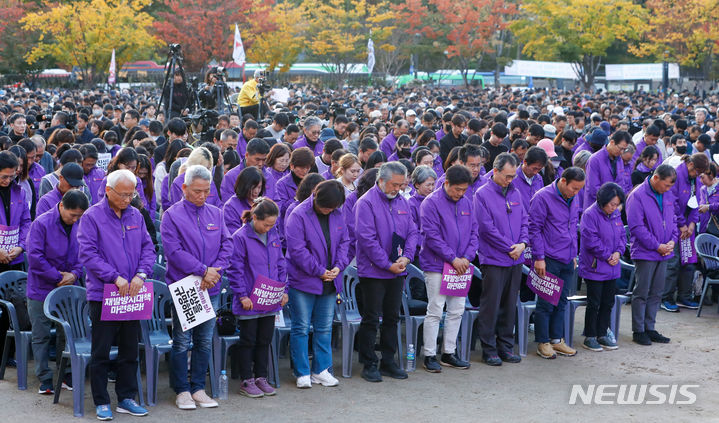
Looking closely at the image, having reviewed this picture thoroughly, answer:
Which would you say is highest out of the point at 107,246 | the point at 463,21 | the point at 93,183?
Result: the point at 463,21

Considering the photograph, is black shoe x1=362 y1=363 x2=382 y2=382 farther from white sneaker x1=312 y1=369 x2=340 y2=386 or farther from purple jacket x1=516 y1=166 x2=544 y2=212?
purple jacket x1=516 y1=166 x2=544 y2=212

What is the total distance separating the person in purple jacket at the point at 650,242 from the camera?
8320 mm

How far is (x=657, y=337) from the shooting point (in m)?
8.52

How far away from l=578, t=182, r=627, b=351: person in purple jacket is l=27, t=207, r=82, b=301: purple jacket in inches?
180

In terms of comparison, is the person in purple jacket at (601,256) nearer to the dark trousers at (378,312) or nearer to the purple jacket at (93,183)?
the dark trousers at (378,312)

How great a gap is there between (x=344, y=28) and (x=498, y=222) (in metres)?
41.1

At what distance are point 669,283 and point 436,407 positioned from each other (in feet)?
14.5

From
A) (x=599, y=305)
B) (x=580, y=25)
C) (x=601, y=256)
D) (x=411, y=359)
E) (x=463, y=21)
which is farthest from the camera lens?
(x=463, y=21)

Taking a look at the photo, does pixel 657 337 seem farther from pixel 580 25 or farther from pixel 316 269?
pixel 580 25

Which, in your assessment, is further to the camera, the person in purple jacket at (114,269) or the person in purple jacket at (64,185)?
the person in purple jacket at (64,185)

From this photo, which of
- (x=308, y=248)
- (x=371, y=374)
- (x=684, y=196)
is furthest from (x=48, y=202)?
(x=684, y=196)

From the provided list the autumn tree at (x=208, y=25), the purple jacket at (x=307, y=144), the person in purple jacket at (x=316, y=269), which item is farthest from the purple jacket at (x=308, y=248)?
the autumn tree at (x=208, y=25)

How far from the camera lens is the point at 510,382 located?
7250 mm

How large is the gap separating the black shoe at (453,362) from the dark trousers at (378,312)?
0.60 metres
